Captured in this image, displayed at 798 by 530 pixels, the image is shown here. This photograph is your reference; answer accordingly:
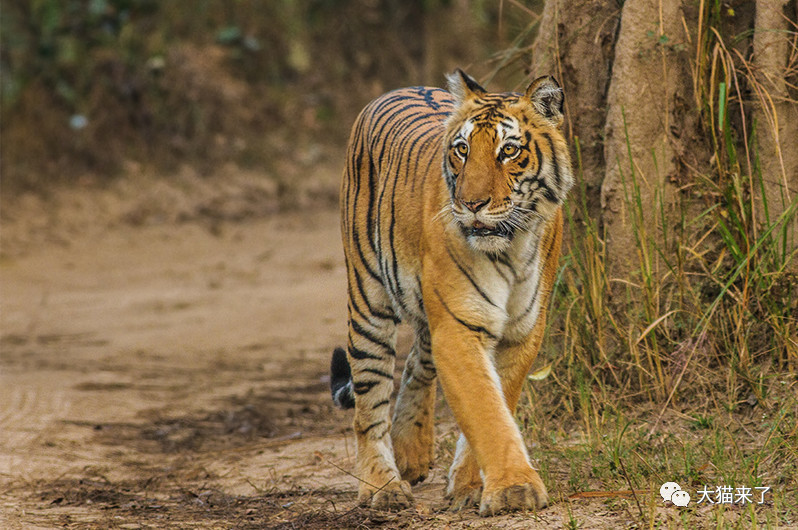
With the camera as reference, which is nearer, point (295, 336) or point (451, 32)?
point (295, 336)

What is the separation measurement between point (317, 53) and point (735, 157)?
10.1 meters

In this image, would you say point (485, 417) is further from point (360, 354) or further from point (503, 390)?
point (360, 354)

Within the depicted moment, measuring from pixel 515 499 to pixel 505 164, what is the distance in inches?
42.0

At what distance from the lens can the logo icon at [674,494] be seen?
348cm

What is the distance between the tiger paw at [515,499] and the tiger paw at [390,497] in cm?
58

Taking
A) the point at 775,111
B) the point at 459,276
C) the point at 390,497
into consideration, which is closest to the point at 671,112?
the point at 775,111

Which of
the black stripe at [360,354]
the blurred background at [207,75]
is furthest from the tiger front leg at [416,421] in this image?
the blurred background at [207,75]

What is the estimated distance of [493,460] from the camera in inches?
138

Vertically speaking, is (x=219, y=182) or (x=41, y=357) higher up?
(x=219, y=182)

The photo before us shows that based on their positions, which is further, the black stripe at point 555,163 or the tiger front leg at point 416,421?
the tiger front leg at point 416,421

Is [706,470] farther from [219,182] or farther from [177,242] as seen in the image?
[219,182]

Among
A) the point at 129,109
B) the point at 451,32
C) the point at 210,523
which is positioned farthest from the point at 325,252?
the point at 210,523

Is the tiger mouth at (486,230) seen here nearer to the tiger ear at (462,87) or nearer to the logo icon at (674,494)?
the tiger ear at (462,87)

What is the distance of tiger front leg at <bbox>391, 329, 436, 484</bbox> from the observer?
4.48m
